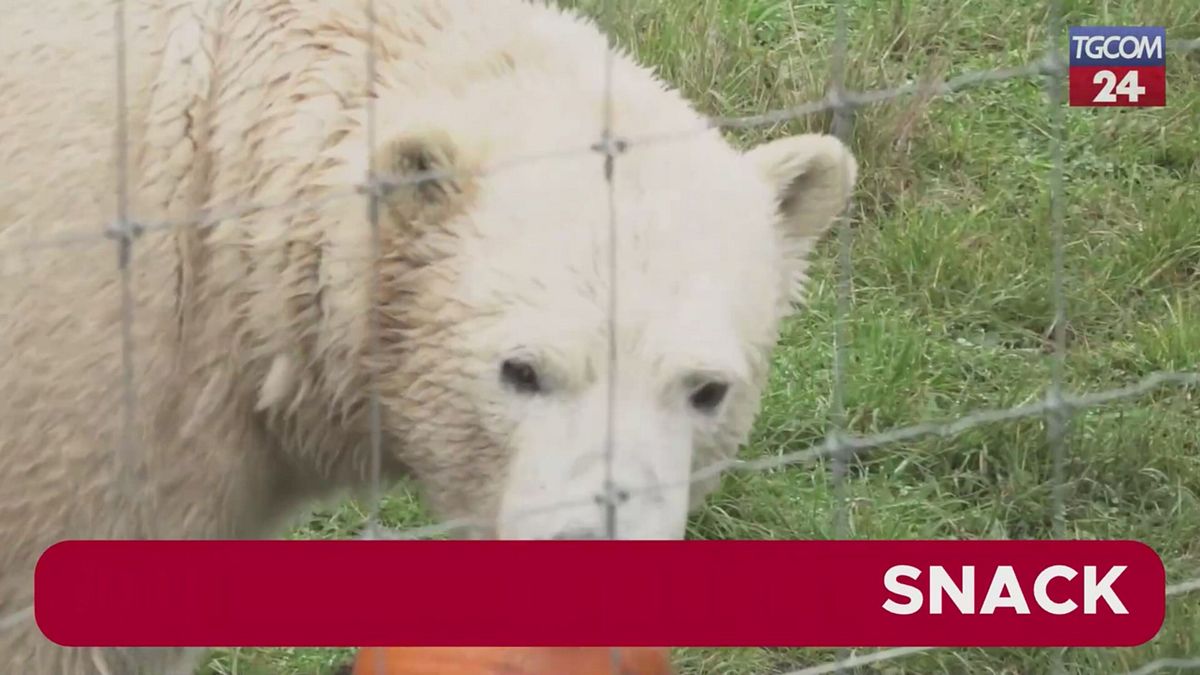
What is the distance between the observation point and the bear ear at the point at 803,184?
2607 mm

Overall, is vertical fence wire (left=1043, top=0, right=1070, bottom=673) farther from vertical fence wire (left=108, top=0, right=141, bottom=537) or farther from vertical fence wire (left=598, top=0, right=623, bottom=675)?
vertical fence wire (left=108, top=0, right=141, bottom=537)

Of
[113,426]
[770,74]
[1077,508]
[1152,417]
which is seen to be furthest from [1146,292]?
[113,426]

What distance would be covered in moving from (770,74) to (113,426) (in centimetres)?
277

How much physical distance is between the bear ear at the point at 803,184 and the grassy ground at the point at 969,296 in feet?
3.34

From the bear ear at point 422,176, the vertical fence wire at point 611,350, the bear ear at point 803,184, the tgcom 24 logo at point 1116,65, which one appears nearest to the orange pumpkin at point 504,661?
the vertical fence wire at point 611,350

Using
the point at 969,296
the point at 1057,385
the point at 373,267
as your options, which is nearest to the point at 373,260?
the point at 373,267

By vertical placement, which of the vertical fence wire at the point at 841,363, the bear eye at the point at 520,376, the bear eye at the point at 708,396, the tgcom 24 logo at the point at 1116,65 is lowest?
the vertical fence wire at the point at 841,363

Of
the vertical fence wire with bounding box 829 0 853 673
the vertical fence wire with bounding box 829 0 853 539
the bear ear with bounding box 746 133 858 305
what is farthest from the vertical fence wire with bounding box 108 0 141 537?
the vertical fence wire with bounding box 829 0 853 539

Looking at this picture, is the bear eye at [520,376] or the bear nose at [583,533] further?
the bear eye at [520,376]

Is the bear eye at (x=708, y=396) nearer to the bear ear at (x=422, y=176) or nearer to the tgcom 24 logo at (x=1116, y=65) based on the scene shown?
the bear ear at (x=422, y=176)

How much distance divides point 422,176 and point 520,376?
276mm

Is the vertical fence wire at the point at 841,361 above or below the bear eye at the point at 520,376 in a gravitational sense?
below

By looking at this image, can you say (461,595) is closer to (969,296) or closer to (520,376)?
(520,376)

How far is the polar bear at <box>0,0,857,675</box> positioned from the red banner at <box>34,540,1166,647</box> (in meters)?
0.05
